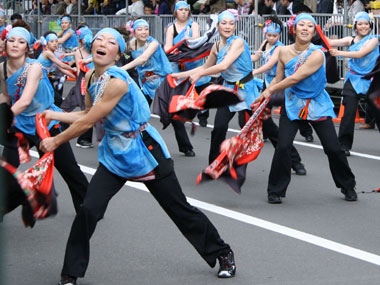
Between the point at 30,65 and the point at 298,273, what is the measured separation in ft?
9.70

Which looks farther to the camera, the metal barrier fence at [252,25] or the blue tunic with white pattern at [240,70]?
the metal barrier fence at [252,25]

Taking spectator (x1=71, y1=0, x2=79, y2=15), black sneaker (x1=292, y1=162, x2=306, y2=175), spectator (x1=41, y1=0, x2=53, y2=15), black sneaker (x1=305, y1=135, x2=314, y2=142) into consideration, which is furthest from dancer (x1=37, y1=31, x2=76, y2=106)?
spectator (x1=41, y1=0, x2=53, y2=15)

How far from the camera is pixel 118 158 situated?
5.48 m

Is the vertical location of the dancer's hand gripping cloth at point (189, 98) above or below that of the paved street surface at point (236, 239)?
above

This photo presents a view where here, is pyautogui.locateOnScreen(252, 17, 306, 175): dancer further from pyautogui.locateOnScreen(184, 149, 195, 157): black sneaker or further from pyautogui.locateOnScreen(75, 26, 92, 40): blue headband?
pyautogui.locateOnScreen(75, 26, 92, 40): blue headband

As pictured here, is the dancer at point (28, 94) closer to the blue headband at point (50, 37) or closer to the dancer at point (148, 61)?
the dancer at point (148, 61)

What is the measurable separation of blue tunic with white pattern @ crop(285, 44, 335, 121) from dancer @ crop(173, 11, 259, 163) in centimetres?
98

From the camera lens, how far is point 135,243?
6.54 metres

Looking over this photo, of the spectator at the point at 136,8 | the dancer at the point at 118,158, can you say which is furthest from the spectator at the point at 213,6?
the dancer at the point at 118,158

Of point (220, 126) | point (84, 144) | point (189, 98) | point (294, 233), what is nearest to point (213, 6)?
point (84, 144)

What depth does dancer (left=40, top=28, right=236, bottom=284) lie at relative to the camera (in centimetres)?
532

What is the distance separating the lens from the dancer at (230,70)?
8.79 m

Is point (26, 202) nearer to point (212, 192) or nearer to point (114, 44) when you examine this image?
point (114, 44)

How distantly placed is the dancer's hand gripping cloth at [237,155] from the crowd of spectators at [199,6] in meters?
7.55
